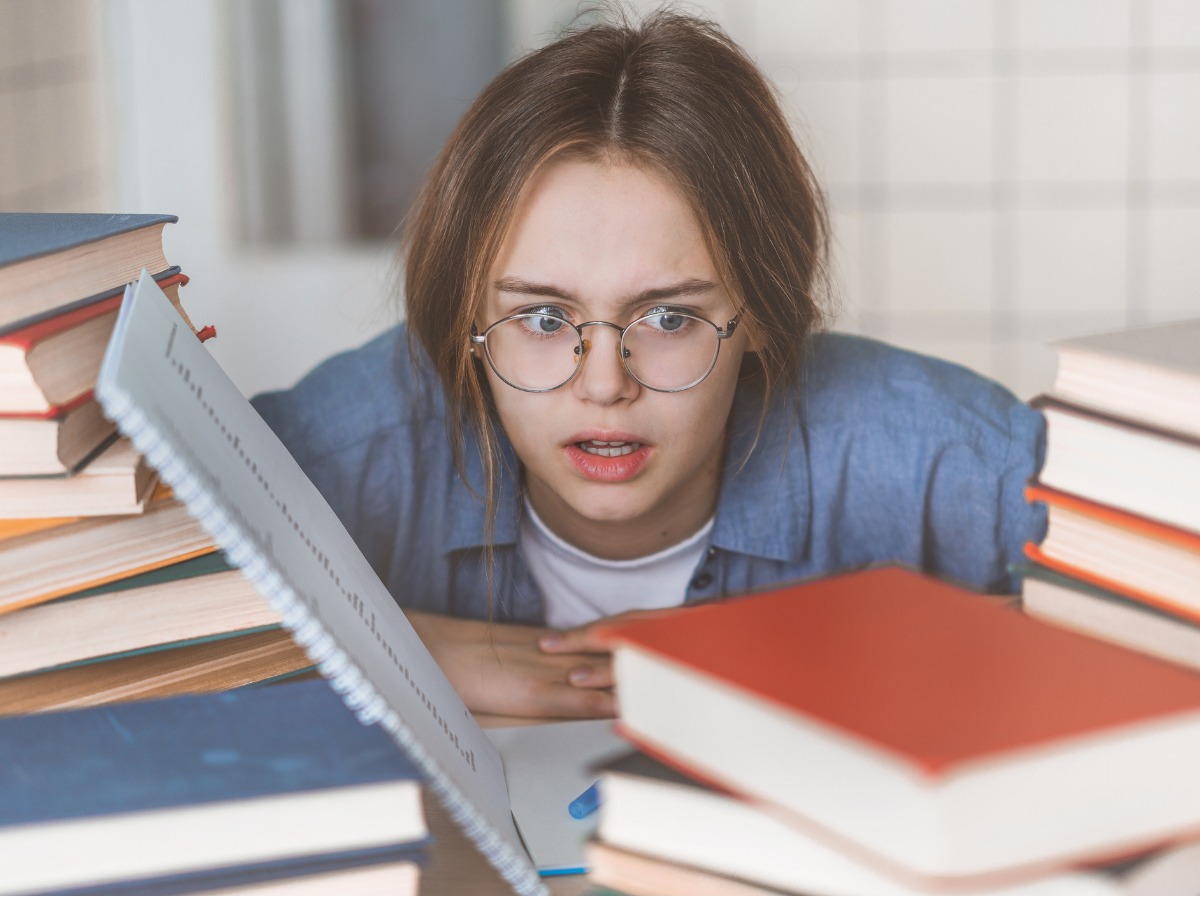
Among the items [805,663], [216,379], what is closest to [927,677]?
[805,663]

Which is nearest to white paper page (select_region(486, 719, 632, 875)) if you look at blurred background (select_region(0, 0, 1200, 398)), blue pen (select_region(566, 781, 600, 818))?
blue pen (select_region(566, 781, 600, 818))

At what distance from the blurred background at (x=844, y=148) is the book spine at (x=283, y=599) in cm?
213

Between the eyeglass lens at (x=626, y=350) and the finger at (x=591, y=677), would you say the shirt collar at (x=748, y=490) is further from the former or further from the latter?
the finger at (x=591, y=677)

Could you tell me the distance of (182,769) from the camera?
530 mm

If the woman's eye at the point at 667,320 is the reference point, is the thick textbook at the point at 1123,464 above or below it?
below

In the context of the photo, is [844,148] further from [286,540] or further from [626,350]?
[286,540]

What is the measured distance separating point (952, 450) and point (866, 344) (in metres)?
0.16

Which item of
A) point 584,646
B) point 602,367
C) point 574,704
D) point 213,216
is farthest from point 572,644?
point 213,216

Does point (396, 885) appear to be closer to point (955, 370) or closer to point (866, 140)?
point (955, 370)

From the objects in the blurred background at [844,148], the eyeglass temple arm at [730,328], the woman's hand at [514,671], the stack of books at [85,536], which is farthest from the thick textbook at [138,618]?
the blurred background at [844,148]

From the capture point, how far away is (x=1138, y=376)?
57cm

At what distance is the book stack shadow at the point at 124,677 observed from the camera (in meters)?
0.50

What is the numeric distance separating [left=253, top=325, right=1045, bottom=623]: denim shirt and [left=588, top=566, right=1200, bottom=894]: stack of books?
2.43 ft

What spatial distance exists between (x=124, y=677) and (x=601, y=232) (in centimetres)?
51
